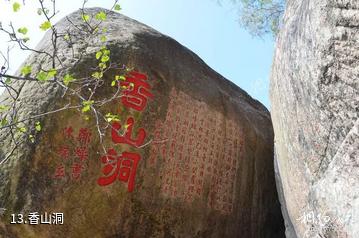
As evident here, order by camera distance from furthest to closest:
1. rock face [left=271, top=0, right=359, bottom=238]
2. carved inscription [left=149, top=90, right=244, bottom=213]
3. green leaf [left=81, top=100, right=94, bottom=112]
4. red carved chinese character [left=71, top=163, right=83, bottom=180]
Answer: carved inscription [left=149, top=90, right=244, bottom=213]
red carved chinese character [left=71, top=163, right=83, bottom=180]
green leaf [left=81, top=100, right=94, bottom=112]
rock face [left=271, top=0, right=359, bottom=238]

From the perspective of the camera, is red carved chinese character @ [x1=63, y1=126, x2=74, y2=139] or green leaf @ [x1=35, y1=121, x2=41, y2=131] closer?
green leaf @ [x1=35, y1=121, x2=41, y2=131]

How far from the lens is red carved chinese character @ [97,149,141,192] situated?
4.36m

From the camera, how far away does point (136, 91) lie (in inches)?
186

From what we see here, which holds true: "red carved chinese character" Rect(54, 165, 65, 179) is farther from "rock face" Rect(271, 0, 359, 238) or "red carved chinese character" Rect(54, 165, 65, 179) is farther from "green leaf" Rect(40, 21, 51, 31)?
"rock face" Rect(271, 0, 359, 238)

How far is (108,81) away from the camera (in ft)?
15.1

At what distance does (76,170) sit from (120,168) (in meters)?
0.48

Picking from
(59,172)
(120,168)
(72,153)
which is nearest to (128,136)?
(120,168)

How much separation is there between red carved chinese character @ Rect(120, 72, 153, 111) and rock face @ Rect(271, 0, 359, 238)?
159 cm

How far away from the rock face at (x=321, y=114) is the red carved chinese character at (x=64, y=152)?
2223mm

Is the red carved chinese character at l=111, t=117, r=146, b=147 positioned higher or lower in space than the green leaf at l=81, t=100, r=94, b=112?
higher

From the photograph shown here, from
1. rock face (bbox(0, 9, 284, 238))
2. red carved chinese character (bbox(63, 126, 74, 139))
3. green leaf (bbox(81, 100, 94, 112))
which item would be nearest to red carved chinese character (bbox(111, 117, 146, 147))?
rock face (bbox(0, 9, 284, 238))

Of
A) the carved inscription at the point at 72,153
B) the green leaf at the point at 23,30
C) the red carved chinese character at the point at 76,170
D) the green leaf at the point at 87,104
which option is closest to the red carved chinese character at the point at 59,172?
the carved inscription at the point at 72,153

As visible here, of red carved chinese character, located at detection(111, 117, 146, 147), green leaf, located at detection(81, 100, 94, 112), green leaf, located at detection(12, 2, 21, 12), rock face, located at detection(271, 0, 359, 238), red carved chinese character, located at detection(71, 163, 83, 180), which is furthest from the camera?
red carved chinese character, located at detection(111, 117, 146, 147)

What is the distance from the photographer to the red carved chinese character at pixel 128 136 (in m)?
4.47
